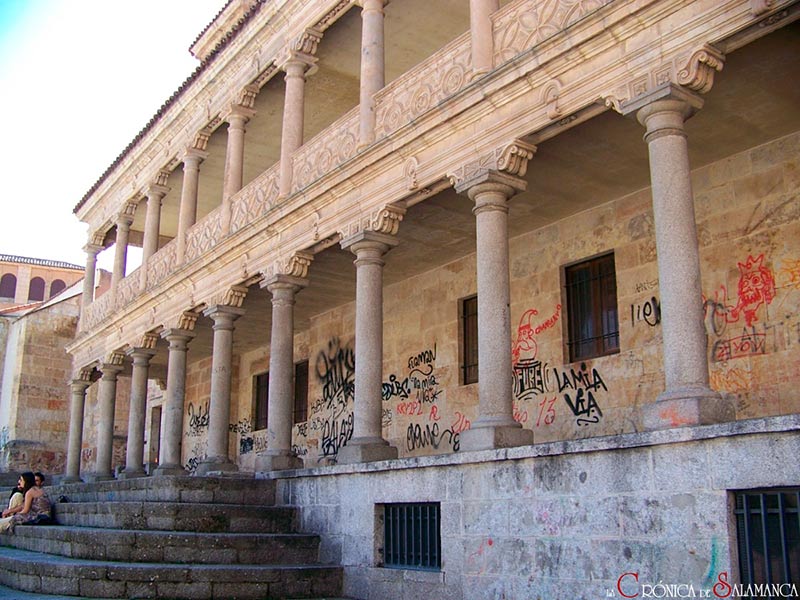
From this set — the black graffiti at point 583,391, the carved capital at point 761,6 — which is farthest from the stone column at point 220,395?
the carved capital at point 761,6

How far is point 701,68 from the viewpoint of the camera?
24.2 ft

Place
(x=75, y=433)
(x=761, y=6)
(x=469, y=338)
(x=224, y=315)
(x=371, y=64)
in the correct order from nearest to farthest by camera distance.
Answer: (x=761, y=6), (x=371, y=64), (x=469, y=338), (x=224, y=315), (x=75, y=433)

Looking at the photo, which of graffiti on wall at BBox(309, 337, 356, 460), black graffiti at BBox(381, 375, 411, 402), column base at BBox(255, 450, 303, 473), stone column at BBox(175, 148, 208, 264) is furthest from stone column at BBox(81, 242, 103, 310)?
column base at BBox(255, 450, 303, 473)

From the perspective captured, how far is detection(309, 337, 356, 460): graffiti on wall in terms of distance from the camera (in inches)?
652

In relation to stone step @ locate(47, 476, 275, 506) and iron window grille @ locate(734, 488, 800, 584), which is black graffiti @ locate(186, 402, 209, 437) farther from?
iron window grille @ locate(734, 488, 800, 584)

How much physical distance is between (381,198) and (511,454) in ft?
14.1

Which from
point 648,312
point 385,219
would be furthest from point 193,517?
point 648,312

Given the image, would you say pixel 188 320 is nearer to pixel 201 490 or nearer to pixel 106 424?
pixel 106 424

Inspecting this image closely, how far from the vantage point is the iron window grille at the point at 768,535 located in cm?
578

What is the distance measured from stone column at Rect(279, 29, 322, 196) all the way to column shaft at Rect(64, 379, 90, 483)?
11207mm

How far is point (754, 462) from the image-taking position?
594 cm

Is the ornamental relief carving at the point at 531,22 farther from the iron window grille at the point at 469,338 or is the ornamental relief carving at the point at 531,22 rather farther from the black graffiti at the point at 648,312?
the iron window grille at the point at 469,338

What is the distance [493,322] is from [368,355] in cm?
245

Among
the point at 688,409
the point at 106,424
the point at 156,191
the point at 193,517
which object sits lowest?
the point at 193,517
